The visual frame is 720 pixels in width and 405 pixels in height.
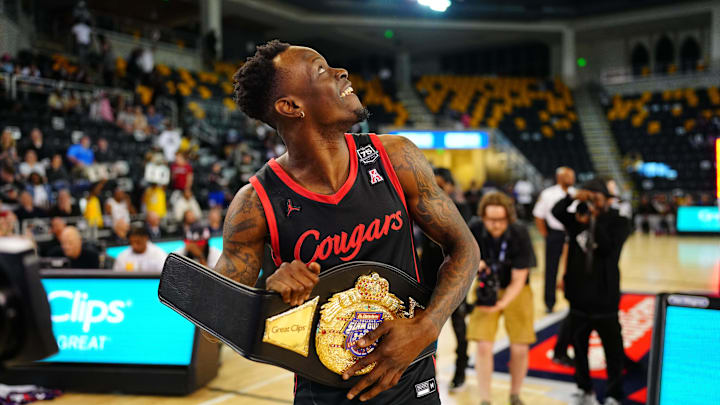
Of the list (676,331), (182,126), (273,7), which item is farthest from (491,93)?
(676,331)

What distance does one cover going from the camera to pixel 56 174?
9.47m

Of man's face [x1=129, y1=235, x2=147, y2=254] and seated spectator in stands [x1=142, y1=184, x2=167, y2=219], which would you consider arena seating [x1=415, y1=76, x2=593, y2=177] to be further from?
man's face [x1=129, y1=235, x2=147, y2=254]

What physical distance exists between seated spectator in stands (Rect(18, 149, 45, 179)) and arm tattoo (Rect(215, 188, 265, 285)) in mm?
8179

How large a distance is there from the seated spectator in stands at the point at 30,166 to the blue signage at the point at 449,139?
7671 millimetres

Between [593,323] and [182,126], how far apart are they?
1193 cm

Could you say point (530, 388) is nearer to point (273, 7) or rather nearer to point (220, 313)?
point (220, 313)

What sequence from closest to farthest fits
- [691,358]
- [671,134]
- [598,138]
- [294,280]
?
[294,280] → [691,358] → [671,134] → [598,138]

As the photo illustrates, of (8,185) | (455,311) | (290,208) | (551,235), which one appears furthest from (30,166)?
(290,208)

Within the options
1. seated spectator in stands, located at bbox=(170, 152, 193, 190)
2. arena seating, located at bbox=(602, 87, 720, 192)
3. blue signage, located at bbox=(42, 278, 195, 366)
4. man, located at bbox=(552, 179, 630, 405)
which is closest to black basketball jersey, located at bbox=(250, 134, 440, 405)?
man, located at bbox=(552, 179, 630, 405)

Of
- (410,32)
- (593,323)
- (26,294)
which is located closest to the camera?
(26,294)

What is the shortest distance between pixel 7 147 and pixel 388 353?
28.8 feet

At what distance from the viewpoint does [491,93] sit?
27.1 metres

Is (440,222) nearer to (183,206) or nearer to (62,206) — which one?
(62,206)

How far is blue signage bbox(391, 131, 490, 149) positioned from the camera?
592 inches
